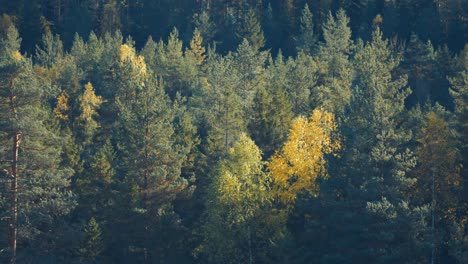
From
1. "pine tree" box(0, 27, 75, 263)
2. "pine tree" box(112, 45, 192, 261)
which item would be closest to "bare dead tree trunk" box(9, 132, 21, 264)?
"pine tree" box(0, 27, 75, 263)

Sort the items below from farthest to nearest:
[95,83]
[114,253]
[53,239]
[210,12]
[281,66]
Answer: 1. [210,12]
2. [95,83]
3. [281,66]
4. [114,253]
5. [53,239]

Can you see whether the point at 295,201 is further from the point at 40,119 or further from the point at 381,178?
the point at 40,119

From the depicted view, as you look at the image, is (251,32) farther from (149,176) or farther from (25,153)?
(25,153)

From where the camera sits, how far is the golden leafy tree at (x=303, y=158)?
140 feet

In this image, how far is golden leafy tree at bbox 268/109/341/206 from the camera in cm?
4256

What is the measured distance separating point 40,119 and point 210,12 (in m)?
68.6

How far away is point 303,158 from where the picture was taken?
1681 inches

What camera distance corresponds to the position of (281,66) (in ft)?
218

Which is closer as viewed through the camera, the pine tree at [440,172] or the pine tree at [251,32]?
the pine tree at [440,172]

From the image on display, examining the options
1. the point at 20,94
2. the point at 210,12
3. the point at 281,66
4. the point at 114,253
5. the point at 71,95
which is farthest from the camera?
the point at 210,12

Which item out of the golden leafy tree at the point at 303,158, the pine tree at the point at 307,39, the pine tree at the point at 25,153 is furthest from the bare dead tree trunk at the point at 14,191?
the pine tree at the point at 307,39

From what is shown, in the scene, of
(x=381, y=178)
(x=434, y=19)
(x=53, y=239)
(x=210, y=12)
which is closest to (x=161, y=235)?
(x=53, y=239)

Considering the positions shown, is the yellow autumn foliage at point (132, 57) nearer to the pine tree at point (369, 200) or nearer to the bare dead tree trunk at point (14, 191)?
the bare dead tree trunk at point (14, 191)

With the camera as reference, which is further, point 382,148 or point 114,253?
point 114,253
